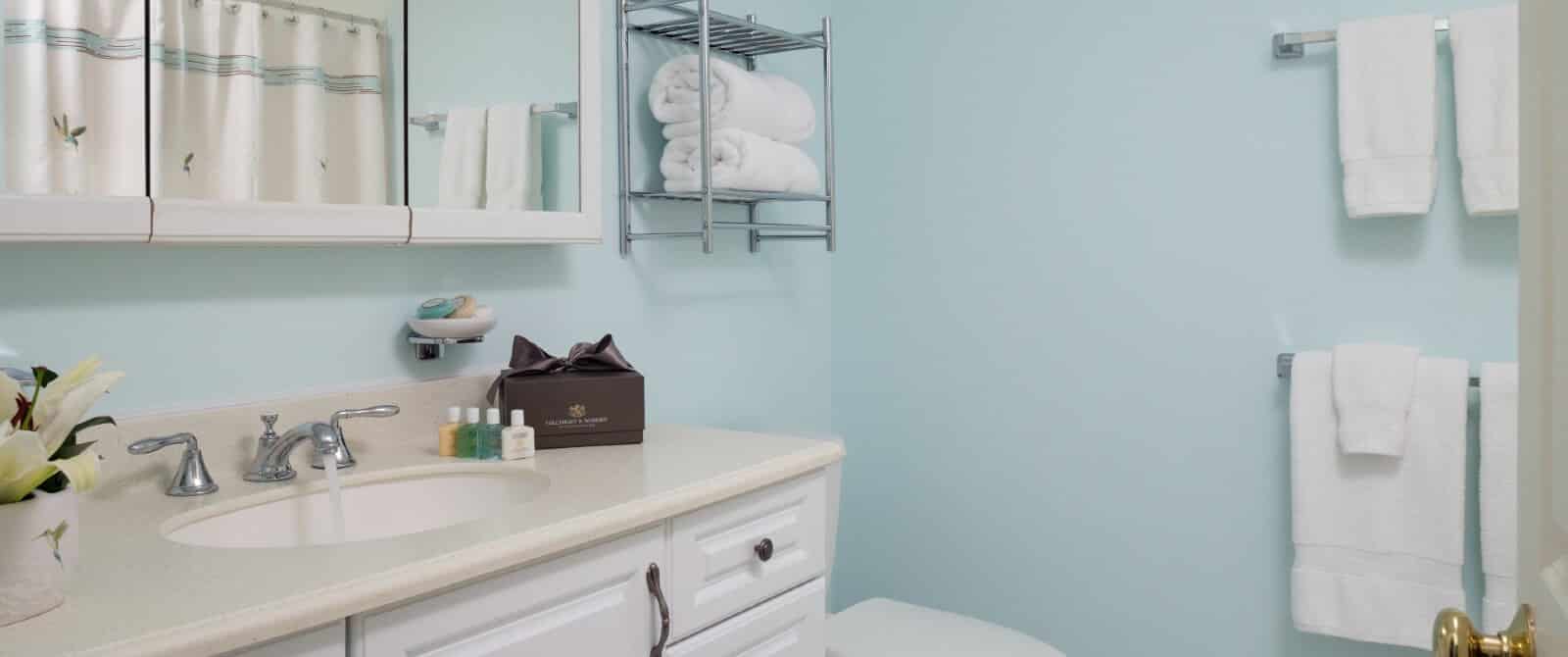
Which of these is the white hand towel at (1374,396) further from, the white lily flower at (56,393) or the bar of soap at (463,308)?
the white lily flower at (56,393)

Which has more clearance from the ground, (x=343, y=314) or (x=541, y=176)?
(x=541, y=176)

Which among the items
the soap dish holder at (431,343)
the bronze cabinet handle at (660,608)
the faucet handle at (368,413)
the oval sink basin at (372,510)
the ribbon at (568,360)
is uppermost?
the soap dish holder at (431,343)

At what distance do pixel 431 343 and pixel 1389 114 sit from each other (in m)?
1.62

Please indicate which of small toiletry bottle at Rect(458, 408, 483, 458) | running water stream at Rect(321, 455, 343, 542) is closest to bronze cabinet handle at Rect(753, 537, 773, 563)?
small toiletry bottle at Rect(458, 408, 483, 458)

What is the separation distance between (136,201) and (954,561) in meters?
1.81

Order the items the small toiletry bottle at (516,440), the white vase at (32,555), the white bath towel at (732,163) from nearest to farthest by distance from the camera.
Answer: the white vase at (32,555) < the small toiletry bottle at (516,440) < the white bath towel at (732,163)

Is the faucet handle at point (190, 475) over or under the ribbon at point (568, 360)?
under

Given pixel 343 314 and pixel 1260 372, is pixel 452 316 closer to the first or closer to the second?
pixel 343 314

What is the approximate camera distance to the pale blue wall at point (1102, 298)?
6.91ft

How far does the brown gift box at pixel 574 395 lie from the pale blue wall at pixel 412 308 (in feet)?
0.55

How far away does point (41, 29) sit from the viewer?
127 cm

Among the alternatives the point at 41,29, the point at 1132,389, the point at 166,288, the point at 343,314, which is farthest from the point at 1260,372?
the point at 41,29

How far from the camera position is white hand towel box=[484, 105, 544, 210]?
5.82 feet

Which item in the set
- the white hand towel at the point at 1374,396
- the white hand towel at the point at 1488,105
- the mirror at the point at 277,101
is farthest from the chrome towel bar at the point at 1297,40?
the mirror at the point at 277,101
